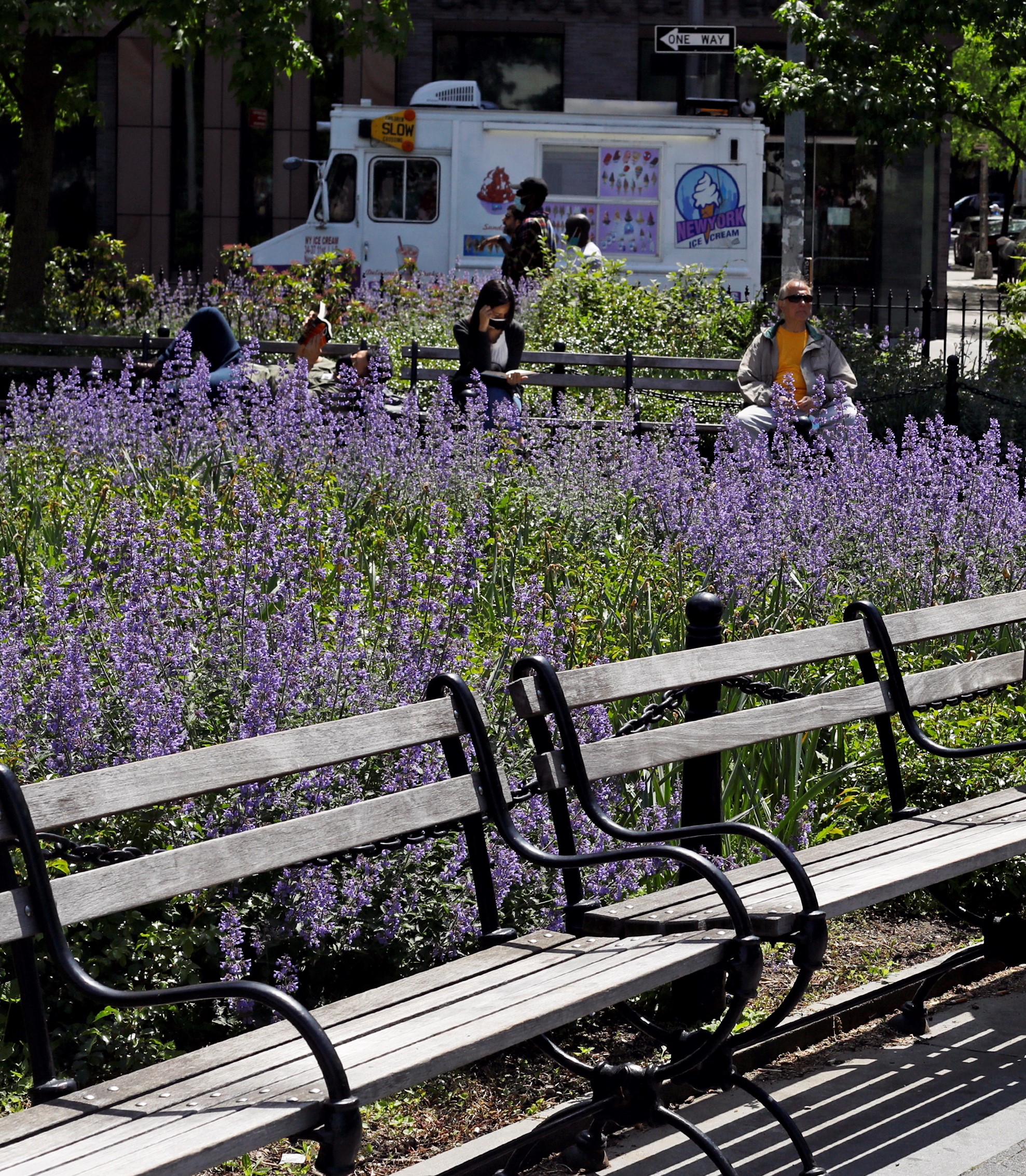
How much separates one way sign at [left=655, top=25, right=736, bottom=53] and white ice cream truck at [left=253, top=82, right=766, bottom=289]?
5711 millimetres

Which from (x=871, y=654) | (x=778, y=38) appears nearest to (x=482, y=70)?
(x=778, y=38)

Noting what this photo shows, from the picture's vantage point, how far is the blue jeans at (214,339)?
11430 mm

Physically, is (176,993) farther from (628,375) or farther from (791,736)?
(628,375)

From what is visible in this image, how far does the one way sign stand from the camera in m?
13.9

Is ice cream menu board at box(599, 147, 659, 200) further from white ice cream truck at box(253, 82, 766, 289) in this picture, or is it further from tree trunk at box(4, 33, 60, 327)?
tree trunk at box(4, 33, 60, 327)

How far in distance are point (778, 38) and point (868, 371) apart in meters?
14.8

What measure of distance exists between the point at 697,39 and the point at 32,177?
6.76 m

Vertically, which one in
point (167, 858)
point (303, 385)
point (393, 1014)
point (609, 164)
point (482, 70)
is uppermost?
point (482, 70)

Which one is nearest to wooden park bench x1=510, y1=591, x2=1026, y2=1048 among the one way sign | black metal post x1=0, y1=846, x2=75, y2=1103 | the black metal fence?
black metal post x1=0, y1=846, x2=75, y2=1103

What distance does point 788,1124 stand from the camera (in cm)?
355

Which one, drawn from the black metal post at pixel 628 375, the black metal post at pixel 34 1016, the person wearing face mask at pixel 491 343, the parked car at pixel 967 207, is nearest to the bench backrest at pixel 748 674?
the black metal post at pixel 34 1016

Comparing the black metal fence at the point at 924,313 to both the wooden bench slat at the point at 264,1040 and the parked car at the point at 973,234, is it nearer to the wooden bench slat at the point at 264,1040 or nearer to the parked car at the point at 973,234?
the wooden bench slat at the point at 264,1040

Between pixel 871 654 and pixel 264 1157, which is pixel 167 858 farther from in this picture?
pixel 871 654

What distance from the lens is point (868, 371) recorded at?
14414mm
